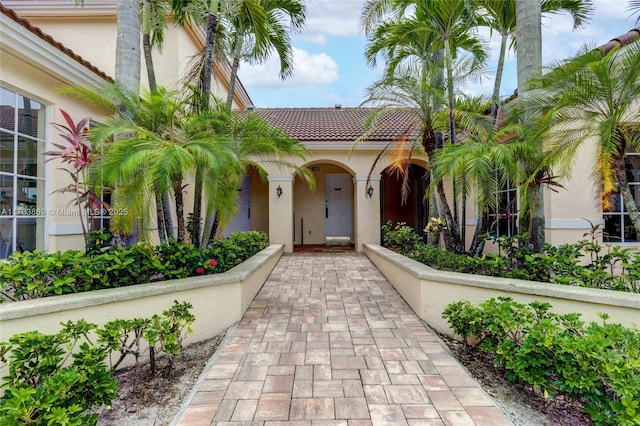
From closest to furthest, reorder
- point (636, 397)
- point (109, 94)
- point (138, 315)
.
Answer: point (636, 397) < point (138, 315) < point (109, 94)

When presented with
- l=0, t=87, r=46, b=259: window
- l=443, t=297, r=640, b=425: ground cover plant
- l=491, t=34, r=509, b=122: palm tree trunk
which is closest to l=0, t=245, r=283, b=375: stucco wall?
l=0, t=87, r=46, b=259: window

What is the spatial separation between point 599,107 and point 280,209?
8995 millimetres

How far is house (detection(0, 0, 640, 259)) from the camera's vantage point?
5.59 meters

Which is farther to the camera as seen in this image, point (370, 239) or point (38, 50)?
point (370, 239)

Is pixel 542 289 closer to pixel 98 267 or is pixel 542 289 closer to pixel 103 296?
pixel 103 296

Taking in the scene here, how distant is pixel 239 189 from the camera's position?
1002 centimetres

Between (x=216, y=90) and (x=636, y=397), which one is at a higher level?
(x=216, y=90)

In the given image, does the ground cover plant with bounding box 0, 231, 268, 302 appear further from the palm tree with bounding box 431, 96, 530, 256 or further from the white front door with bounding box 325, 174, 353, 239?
the white front door with bounding box 325, 174, 353, 239

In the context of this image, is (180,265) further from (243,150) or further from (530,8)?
(530,8)

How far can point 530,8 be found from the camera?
5.43m

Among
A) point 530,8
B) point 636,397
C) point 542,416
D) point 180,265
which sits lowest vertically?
point 542,416

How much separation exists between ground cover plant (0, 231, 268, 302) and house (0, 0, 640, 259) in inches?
98.5

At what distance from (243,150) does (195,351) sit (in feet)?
10.9

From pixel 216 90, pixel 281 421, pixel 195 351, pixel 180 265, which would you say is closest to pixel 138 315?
pixel 195 351
